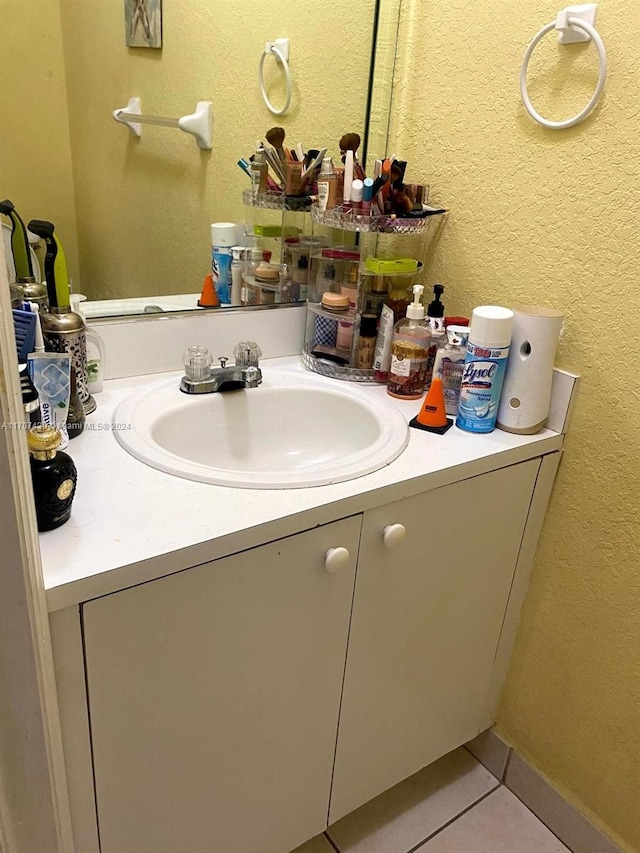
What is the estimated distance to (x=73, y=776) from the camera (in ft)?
2.48

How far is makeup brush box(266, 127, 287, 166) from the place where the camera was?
1.21m

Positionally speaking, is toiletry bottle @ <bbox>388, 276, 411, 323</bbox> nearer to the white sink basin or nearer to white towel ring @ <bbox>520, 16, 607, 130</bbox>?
the white sink basin

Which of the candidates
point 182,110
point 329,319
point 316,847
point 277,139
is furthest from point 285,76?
point 316,847

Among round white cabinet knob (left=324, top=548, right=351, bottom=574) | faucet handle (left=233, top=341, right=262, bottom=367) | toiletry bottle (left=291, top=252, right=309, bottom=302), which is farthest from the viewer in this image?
toiletry bottle (left=291, top=252, right=309, bottom=302)

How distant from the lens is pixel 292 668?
0.91 m

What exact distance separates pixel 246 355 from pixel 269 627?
0.51 meters

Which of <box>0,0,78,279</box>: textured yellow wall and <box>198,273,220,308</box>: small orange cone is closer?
<box>0,0,78,279</box>: textured yellow wall

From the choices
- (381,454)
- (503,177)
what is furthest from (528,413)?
(503,177)

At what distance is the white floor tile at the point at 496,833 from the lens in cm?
124

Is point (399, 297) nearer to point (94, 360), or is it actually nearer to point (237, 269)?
point (237, 269)

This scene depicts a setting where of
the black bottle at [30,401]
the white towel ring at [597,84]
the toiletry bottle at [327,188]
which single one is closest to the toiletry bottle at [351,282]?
the toiletry bottle at [327,188]

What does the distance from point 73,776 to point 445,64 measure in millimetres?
1223

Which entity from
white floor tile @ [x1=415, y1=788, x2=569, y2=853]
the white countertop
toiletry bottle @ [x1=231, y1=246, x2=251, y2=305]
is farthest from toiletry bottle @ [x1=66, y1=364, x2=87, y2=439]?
white floor tile @ [x1=415, y1=788, x2=569, y2=853]

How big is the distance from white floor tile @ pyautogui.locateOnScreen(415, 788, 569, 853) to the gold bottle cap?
104cm
